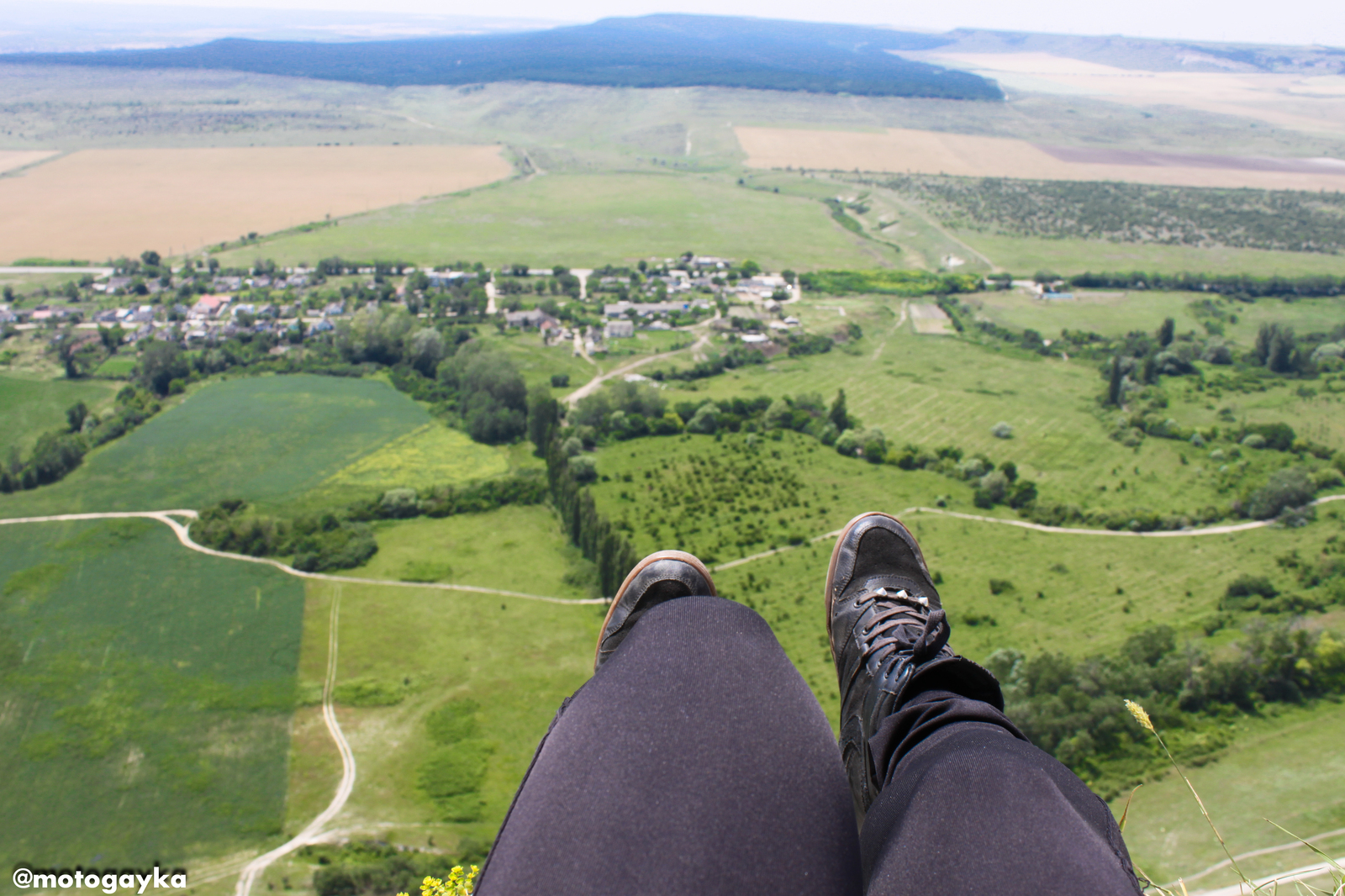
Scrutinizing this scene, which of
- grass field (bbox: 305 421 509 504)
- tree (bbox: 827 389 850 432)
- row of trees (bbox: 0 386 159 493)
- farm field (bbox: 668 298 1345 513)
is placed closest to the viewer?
row of trees (bbox: 0 386 159 493)

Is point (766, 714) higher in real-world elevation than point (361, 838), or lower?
higher

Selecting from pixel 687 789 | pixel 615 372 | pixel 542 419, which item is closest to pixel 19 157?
pixel 615 372

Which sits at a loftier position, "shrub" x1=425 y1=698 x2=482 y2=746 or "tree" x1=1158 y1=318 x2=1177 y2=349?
"tree" x1=1158 y1=318 x2=1177 y2=349

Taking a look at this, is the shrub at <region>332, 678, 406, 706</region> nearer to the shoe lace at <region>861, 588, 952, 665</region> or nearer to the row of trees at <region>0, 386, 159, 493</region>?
the shoe lace at <region>861, 588, 952, 665</region>

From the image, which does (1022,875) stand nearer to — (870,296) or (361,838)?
(361,838)

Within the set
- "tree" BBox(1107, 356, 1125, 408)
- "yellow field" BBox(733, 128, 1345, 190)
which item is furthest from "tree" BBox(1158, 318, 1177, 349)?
"yellow field" BBox(733, 128, 1345, 190)

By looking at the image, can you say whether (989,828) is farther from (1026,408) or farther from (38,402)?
(38,402)

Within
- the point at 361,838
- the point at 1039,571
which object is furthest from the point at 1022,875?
the point at 1039,571

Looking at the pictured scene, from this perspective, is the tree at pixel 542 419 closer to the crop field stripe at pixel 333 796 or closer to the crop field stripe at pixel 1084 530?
the crop field stripe at pixel 1084 530
